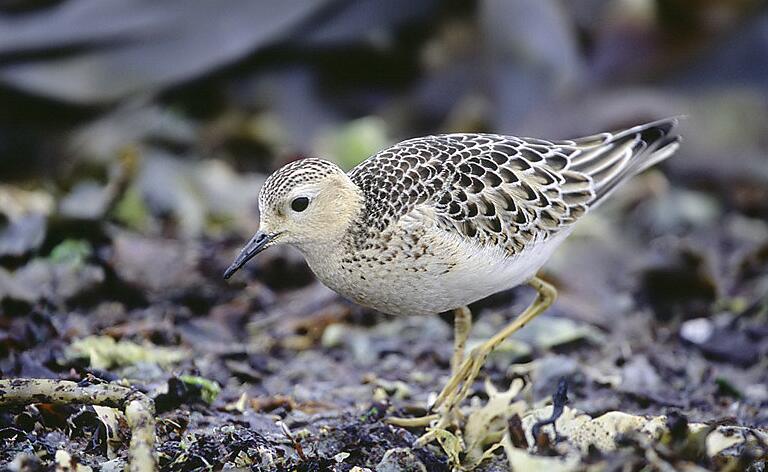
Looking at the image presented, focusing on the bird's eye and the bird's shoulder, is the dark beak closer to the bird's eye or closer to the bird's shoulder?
the bird's eye

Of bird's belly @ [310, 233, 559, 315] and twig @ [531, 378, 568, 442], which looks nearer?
twig @ [531, 378, 568, 442]

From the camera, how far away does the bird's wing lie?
13.8 ft

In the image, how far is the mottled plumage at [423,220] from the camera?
4.09m

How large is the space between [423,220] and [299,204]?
1.53 ft

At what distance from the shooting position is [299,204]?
163 inches

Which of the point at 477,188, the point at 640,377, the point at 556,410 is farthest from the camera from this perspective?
the point at 640,377

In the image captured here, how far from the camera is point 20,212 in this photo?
6301 mm

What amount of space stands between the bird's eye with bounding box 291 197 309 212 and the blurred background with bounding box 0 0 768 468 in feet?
3.30

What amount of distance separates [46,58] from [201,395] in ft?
13.4

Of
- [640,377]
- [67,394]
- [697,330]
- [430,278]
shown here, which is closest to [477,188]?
[430,278]

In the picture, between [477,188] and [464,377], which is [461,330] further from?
[477,188]

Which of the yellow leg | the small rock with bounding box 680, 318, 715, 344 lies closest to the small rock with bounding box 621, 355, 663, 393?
the small rock with bounding box 680, 318, 715, 344

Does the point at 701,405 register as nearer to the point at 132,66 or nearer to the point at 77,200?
the point at 77,200

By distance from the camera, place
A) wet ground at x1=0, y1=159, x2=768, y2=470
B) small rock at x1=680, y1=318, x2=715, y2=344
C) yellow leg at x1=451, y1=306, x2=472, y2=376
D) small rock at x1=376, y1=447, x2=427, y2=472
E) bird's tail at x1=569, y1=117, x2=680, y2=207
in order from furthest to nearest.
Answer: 1. small rock at x1=680, y1=318, x2=715, y2=344
2. bird's tail at x1=569, y1=117, x2=680, y2=207
3. yellow leg at x1=451, y1=306, x2=472, y2=376
4. wet ground at x1=0, y1=159, x2=768, y2=470
5. small rock at x1=376, y1=447, x2=427, y2=472
